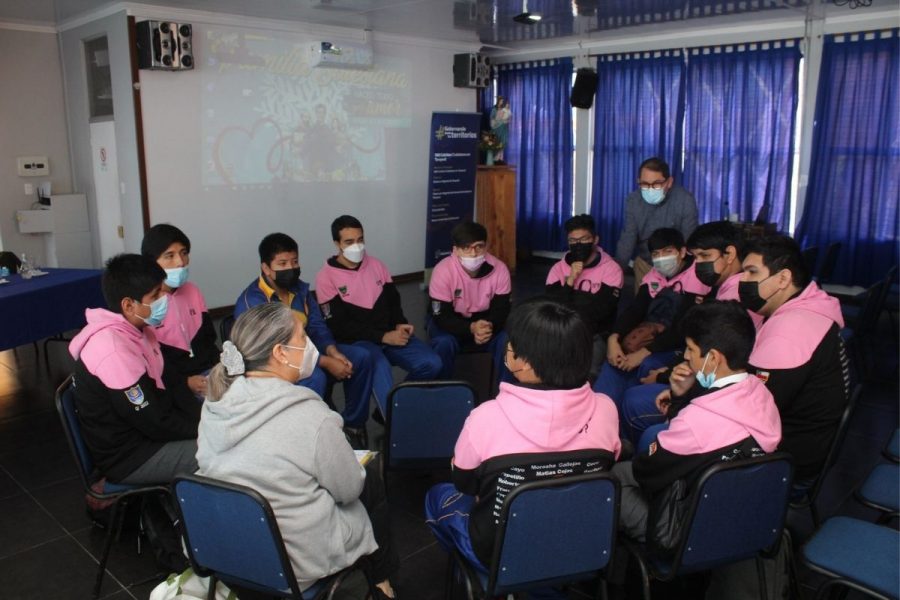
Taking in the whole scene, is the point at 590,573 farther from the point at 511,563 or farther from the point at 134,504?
the point at 134,504

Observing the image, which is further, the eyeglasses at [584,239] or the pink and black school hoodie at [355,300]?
the eyeglasses at [584,239]

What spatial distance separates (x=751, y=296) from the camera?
9.29ft

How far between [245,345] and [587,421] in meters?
0.99

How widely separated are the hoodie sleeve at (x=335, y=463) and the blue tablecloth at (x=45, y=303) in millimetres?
3075

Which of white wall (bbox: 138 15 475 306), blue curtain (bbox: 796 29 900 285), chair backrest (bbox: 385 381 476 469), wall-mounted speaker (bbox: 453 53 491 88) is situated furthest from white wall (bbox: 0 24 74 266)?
blue curtain (bbox: 796 29 900 285)

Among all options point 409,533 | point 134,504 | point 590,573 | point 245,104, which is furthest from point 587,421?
point 245,104

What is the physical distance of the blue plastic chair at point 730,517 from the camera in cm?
188

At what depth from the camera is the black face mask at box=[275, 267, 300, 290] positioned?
3.56 meters

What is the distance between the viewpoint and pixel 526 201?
9.48m

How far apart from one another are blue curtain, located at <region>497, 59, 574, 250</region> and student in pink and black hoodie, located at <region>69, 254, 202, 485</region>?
279 inches

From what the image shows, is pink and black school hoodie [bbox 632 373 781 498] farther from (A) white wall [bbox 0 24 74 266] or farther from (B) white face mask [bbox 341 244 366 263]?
(A) white wall [bbox 0 24 74 266]

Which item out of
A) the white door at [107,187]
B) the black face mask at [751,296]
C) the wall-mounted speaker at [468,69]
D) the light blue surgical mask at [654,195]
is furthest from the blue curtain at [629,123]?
the black face mask at [751,296]

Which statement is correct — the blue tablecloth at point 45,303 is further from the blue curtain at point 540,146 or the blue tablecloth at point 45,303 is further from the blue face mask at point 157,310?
the blue curtain at point 540,146

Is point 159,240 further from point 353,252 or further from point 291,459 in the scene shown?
point 291,459
